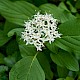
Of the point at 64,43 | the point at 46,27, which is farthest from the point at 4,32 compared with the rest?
the point at 64,43

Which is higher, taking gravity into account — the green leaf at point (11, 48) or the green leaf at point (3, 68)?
the green leaf at point (11, 48)

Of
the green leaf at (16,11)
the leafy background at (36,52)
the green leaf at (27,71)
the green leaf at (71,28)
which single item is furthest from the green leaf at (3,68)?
the green leaf at (71,28)

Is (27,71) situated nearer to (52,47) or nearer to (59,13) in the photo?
(52,47)

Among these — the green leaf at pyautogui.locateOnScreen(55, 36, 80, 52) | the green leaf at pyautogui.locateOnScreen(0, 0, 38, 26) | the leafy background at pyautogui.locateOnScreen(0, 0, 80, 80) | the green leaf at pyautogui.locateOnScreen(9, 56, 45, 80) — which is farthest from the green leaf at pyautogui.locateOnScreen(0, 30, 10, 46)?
the green leaf at pyautogui.locateOnScreen(55, 36, 80, 52)

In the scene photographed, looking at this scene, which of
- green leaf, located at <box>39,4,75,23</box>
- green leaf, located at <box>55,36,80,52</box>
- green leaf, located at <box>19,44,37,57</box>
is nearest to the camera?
green leaf, located at <box>55,36,80,52</box>

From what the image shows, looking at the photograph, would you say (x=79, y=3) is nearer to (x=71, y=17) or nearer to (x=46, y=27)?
(x=71, y=17)

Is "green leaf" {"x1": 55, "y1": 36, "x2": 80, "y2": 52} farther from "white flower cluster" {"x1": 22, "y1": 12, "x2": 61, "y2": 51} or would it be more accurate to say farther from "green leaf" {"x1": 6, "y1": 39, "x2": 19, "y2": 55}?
"green leaf" {"x1": 6, "y1": 39, "x2": 19, "y2": 55}

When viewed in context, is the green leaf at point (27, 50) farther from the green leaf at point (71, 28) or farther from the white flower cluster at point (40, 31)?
the green leaf at point (71, 28)
